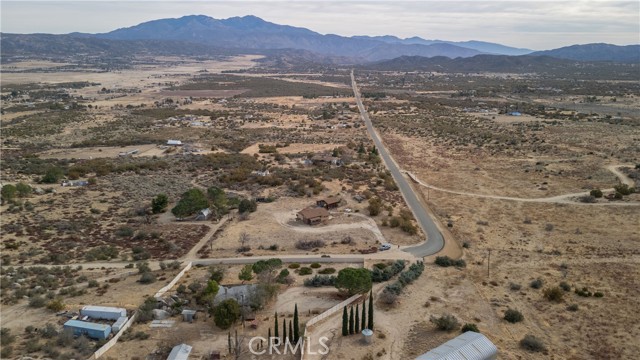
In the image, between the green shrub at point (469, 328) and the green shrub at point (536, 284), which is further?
the green shrub at point (536, 284)

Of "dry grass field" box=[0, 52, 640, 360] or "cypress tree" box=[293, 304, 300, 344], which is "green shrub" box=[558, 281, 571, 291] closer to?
"dry grass field" box=[0, 52, 640, 360]

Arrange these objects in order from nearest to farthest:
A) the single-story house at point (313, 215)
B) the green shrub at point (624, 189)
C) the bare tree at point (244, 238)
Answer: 1. the bare tree at point (244, 238)
2. the single-story house at point (313, 215)
3. the green shrub at point (624, 189)

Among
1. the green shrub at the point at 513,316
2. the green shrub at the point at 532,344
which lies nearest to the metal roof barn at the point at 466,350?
the green shrub at the point at 532,344

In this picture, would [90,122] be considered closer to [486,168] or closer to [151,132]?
[151,132]

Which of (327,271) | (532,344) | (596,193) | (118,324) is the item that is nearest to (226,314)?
(118,324)

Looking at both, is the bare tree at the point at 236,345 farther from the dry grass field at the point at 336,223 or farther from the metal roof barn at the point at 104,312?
the metal roof barn at the point at 104,312

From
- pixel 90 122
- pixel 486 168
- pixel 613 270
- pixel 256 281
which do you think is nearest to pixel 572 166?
pixel 486 168

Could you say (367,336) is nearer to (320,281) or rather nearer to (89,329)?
(320,281)
